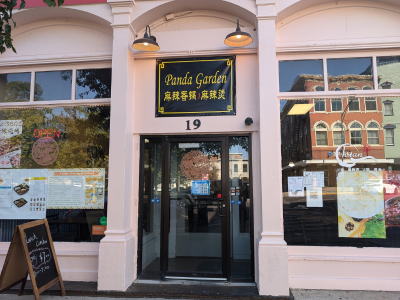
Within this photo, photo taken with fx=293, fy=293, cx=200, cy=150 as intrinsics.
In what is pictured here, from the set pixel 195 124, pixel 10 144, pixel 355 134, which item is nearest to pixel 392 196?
pixel 355 134

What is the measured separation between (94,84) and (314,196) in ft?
14.3

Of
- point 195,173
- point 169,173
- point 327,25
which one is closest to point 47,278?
point 169,173

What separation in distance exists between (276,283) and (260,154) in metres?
1.93

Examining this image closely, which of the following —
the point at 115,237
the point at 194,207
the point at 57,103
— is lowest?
the point at 115,237

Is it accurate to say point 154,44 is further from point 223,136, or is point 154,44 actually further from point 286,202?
point 286,202

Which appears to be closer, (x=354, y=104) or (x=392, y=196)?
(x=392, y=196)

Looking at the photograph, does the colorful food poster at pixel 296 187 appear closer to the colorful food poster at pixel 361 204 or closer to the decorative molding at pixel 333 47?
the colorful food poster at pixel 361 204

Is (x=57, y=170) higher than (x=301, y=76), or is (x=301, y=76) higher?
(x=301, y=76)

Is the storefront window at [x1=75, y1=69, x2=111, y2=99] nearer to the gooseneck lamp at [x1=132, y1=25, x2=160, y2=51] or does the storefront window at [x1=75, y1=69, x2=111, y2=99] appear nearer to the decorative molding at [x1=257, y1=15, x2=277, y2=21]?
the gooseneck lamp at [x1=132, y1=25, x2=160, y2=51]

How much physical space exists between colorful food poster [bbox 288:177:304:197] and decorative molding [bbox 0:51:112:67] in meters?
3.86

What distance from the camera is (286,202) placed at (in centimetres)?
487

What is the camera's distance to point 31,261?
13.2 ft

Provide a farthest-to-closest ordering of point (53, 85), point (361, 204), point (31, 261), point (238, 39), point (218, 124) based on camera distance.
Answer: point (53, 85)
point (218, 124)
point (361, 204)
point (238, 39)
point (31, 261)

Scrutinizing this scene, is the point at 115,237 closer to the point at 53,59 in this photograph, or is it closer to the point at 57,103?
the point at 57,103
